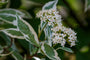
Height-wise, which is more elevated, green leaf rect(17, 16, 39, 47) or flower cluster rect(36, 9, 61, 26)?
flower cluster rect(36, 9, 61, 26)

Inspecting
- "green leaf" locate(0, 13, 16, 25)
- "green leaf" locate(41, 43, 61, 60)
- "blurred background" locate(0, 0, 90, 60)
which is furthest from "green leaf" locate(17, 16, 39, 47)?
"blurred background" locate(0, 0, 90, 60)

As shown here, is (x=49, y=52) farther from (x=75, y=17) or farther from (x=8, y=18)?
(x=75, y=17)

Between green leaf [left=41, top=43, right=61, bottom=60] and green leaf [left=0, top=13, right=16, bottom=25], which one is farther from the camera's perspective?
green leaf [left=0, top=13, right=16, bottom=25]

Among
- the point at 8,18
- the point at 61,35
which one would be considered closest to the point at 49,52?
the point at 61,35

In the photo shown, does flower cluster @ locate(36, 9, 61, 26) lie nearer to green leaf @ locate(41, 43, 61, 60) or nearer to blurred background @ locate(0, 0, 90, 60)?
green leaf @ locate(41, 43, 61, 60)

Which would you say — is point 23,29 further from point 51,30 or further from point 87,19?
point 87,19

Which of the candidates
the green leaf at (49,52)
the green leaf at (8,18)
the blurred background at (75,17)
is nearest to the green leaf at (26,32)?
the green leaf at (49,52)

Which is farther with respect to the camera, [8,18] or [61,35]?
[8,18]

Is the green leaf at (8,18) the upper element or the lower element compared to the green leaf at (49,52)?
upper

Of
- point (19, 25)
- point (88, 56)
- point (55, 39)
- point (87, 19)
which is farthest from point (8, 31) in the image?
point (87, 19)

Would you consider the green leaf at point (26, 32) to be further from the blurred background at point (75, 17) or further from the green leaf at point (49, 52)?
the blurred background at point (75, 17)

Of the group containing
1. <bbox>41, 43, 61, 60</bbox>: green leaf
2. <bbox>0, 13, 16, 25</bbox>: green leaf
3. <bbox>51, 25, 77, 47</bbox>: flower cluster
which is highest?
<bbox>0, 13, 16, 25</bbox>: green leaf

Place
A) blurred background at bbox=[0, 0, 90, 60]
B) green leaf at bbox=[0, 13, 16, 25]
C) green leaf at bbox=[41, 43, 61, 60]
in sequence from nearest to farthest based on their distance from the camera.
Result: green leaf at bbox=[41, 43, 61, 60] < green leaf at bbox=[0, 13, 16, 25] < blurred background at bbox=[0, 0, 90, 60]
